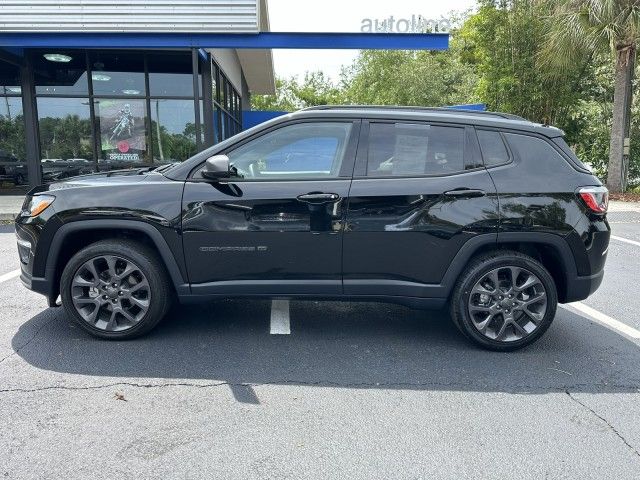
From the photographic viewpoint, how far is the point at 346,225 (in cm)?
372

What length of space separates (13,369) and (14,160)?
10.9 m

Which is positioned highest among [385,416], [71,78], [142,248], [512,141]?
[71,78]

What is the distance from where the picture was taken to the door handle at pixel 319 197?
12.1 feet

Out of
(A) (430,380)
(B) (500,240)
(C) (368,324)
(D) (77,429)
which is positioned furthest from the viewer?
(C) (368,324)

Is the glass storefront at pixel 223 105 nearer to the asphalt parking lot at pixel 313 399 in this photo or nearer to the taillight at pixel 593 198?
the asphalt parking lot at pixel 313 399

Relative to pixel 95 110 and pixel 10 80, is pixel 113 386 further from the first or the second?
pixel 10 80

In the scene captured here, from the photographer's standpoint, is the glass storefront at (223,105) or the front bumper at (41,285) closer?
the front bumper at (41,285)

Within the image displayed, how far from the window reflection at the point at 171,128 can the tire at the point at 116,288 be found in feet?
30.2

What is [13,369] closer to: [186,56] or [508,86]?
[186,56]

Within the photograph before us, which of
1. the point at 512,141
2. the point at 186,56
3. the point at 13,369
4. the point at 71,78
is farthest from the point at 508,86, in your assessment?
the point at 13,369

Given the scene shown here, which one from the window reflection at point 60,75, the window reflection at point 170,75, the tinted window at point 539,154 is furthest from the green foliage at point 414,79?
the tinted window at point 539,154

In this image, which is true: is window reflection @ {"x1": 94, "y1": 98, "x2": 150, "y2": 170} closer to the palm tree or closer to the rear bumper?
the rear bumper

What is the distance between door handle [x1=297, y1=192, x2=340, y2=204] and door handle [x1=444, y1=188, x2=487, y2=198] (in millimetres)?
817

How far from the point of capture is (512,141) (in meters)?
3.84
